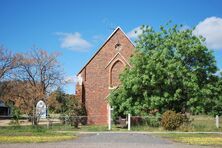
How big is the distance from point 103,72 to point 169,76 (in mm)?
12276

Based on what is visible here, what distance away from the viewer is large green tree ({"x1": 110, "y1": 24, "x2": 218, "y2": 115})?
37.8 metres

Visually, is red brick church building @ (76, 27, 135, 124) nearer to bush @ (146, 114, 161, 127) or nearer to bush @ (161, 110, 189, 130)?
bush @ (146, 114, 161, 127)

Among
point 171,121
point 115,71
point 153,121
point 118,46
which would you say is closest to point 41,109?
point 153,121

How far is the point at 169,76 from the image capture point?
1497 inches

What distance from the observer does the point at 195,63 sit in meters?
39.9

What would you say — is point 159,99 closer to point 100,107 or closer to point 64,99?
point 100,107

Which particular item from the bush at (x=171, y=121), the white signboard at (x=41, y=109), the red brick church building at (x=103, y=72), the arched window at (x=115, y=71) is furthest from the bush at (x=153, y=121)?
the arched window at (x=115, y=71)

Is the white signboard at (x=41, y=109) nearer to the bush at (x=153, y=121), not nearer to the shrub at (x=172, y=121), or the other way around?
the bush at (x=153, y=121)

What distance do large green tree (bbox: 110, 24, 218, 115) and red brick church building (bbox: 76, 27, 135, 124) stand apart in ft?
24.0

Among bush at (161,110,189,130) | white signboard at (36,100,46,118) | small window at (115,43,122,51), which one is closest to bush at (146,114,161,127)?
bush at (161,110,189,130)

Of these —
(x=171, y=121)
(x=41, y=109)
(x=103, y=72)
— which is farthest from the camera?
(x=103, y=72)

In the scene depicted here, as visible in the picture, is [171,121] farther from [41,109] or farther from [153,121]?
[41,109]

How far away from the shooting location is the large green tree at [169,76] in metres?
37.8

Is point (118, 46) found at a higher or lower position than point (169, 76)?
higher
